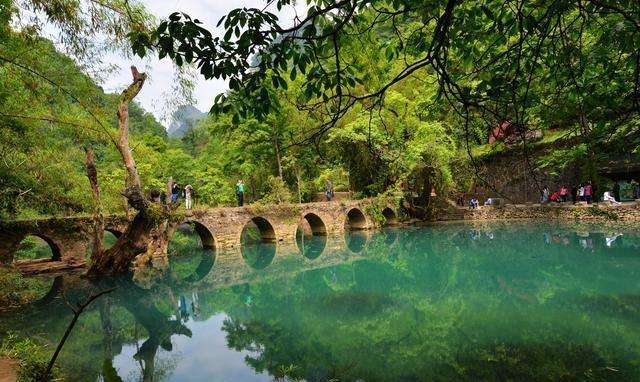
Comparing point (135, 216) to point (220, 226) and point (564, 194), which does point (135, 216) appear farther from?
point (564, 194)

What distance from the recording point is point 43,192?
1090 centimetres

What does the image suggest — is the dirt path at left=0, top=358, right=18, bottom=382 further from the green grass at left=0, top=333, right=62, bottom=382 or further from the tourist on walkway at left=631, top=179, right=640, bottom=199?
the tourist on walkway at left=631, top=179, right=640, bottom=199

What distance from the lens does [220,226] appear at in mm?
18266

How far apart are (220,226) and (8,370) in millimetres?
13561

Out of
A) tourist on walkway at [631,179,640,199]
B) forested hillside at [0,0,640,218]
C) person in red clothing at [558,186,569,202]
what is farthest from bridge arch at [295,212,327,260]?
tourist on walkway at [631,179,640,199]

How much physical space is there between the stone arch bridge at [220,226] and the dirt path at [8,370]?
334 inches

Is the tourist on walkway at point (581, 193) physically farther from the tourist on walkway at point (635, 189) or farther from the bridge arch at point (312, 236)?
the bridge arch at point (312, 236)

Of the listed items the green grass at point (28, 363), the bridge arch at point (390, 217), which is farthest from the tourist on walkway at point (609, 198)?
the green grass at point (28, 363)

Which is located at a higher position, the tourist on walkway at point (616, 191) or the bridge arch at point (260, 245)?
the tourist on walkway at point (616, 191)

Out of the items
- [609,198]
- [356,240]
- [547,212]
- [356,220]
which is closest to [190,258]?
[356,240]

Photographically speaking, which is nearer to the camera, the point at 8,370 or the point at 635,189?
the point at 8,370

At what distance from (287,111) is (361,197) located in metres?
6.74

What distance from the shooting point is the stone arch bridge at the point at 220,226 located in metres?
13.1

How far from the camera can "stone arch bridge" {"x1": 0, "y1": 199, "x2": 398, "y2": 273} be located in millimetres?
13148
